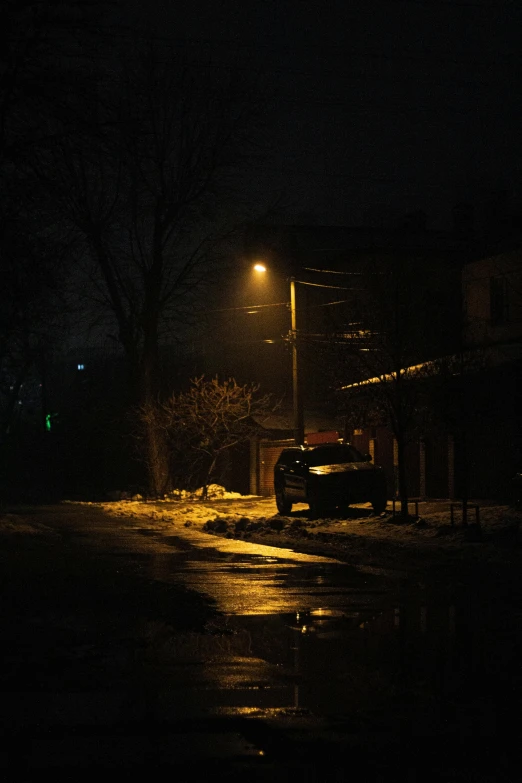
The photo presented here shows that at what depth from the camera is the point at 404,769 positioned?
615 cm

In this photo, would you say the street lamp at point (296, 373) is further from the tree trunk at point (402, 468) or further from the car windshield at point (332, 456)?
the tree trunk at point (402, 468)

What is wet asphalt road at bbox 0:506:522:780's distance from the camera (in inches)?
256

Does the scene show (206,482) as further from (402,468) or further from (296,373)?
(402,468)

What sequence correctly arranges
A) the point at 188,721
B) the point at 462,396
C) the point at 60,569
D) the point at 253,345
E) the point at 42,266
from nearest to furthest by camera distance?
the point at 188,721 → the point at 42,266 → the point at 60,569 → the point at 462,396 → the point at 253,345

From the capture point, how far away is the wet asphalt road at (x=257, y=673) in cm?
650

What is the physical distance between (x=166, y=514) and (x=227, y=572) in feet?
55.9

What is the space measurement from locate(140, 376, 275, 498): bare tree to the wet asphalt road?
26.1m

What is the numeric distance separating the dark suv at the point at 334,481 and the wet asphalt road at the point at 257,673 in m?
11.8

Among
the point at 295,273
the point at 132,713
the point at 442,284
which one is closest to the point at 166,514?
the point at 295,273

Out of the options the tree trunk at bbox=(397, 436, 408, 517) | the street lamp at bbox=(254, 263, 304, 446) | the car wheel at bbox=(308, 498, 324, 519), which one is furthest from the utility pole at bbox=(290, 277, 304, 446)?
the tree trunk at bbox=(397, 436, 408, 517)

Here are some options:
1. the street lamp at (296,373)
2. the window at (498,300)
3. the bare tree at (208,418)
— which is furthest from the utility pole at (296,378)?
the bare tree at (208,418)

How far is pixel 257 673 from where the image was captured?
8.91 m

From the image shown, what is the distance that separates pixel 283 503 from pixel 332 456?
2316mm

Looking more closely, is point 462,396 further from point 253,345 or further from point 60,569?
point 253,345
